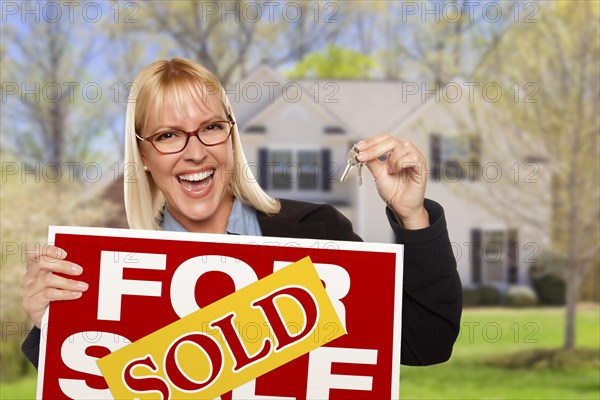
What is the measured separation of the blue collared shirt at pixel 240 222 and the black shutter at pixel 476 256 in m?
13.7

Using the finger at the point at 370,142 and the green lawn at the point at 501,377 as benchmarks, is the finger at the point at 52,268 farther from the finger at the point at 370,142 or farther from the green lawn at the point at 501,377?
the green lawn at the point at 501,377

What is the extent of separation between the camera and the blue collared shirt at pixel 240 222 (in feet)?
7.45

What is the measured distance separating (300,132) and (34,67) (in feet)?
16.9

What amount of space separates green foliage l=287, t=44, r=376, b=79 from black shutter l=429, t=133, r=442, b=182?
3.29 m

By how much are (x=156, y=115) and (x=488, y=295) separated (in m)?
14.4

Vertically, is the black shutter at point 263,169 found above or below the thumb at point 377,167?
above

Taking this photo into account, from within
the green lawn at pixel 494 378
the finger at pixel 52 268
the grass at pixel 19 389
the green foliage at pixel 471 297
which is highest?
the finger at pixel 52 268

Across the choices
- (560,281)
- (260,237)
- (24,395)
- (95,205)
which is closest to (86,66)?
(95,205)

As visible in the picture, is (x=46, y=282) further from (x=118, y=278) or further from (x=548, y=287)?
(x=548, y=287)

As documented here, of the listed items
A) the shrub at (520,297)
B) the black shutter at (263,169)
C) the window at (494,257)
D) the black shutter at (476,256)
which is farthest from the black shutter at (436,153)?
the black shutter at (263,169)

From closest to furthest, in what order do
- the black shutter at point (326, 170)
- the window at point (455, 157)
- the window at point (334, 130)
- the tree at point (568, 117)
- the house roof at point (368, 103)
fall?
the tree at point (568, 117), the window at point (455, 157), the black shutter at point (326, 170), the window at point (334, 130), the house roof at point (368, 103)

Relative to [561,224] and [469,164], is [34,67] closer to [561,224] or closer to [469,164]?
[469,164]

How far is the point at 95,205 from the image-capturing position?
47.9 ft

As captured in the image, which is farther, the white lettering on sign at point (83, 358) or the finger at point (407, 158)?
the white lettering on sign at point (83, 358)
